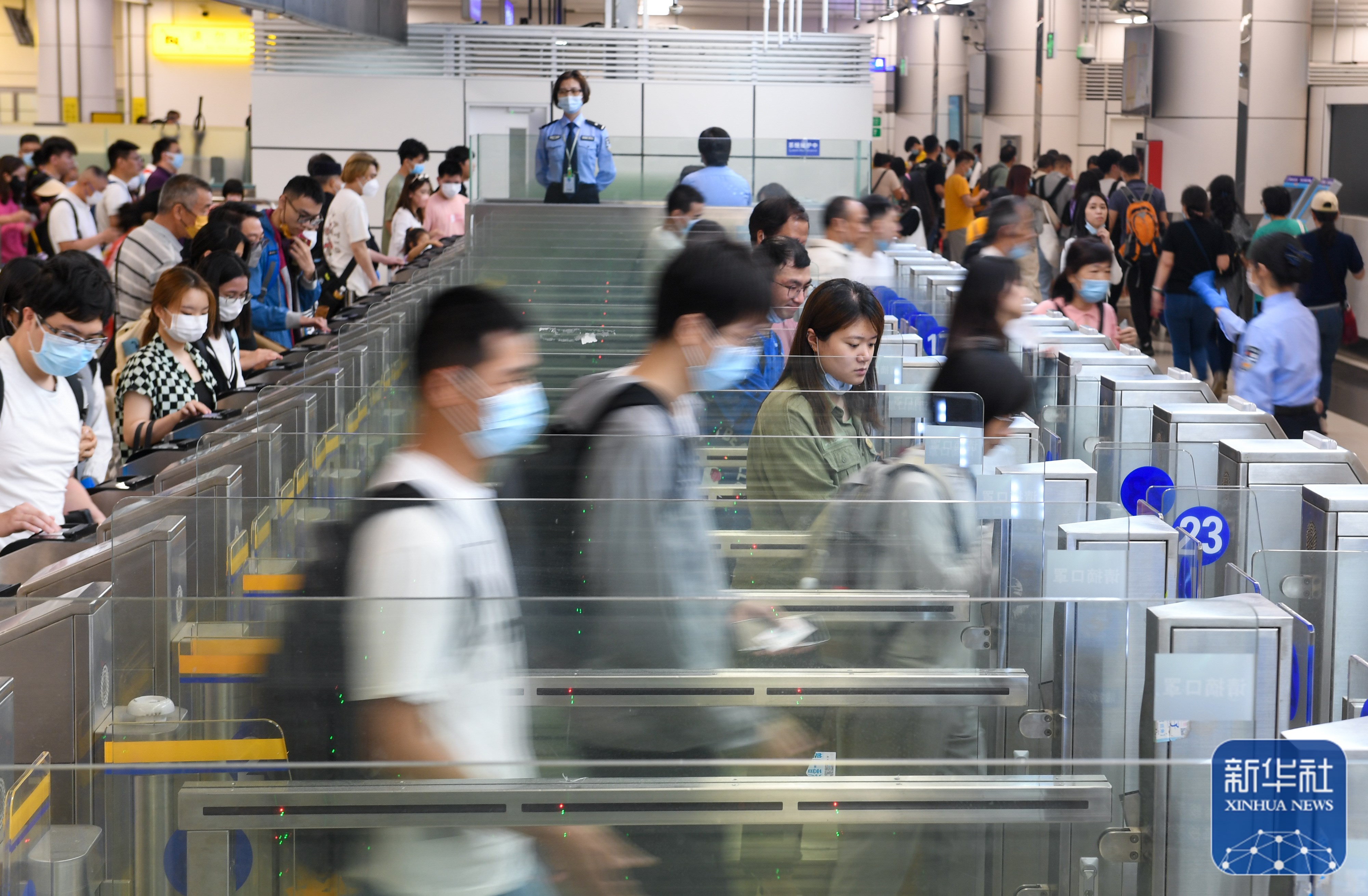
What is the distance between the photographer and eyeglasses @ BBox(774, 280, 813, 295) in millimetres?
5121

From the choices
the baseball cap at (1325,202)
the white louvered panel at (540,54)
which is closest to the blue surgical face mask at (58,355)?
the baseball cap at (1325,202)

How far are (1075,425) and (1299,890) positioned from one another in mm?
2883

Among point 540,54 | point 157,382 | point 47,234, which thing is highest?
point 540,54

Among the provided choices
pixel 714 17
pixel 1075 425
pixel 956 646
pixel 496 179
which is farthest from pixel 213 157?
pixel 956 646

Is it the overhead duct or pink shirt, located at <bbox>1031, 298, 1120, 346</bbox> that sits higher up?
the overhead duct

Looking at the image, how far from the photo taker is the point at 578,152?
33.1 ft

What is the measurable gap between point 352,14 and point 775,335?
9.12m

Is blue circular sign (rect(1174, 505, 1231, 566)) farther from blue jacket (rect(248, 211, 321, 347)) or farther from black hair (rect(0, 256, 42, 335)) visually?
blue jacket (rect(248, 211, 321, 347))

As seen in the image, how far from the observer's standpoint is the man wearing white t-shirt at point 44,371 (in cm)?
355

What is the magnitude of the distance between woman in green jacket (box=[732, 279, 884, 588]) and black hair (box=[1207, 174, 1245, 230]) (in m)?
7.09

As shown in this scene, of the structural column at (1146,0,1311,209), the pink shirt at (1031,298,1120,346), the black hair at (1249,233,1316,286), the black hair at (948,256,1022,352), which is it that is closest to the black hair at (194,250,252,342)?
the black hair at (948,256,1022,352)

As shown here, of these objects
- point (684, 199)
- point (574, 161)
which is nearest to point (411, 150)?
point (574, 161)

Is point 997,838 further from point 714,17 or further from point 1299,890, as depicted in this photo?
point 714,17

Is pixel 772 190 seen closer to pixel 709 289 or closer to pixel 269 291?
pixel 269 291
